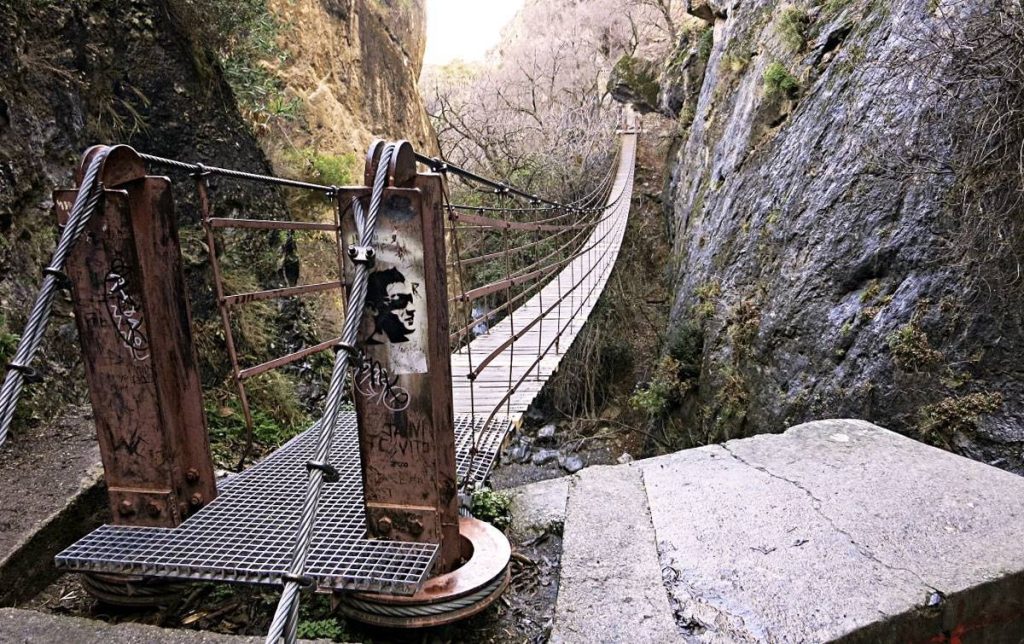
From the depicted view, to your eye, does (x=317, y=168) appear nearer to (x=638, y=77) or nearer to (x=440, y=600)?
(x=440, y=600)

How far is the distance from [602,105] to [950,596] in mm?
10139

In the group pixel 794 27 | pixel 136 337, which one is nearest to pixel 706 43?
pixel 794 27

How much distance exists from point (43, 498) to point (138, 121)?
1886 millimetres

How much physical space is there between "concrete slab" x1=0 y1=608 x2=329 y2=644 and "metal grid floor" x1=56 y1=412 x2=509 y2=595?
9cm

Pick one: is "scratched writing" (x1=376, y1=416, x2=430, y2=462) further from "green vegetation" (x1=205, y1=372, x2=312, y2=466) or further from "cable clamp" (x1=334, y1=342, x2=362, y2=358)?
"green vegetation" (x1=205, y1=372, x2=312, y2=466)

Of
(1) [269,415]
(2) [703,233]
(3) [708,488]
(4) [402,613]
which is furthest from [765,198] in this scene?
(4) [402,613]

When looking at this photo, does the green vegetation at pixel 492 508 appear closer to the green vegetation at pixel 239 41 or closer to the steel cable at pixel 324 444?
the steel cable at pixel 324 444

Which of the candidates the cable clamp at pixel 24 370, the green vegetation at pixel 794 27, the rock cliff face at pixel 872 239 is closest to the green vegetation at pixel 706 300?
the rock cliff face at pixel 872 239

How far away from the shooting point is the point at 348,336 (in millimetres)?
871

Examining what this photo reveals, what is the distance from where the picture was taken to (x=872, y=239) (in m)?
2.61

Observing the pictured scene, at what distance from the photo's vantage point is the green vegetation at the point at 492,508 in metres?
1.58

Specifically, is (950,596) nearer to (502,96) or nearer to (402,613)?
(402,613)

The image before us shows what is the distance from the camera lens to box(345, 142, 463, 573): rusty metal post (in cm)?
102

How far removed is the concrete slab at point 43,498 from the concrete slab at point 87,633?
27 centimetres
